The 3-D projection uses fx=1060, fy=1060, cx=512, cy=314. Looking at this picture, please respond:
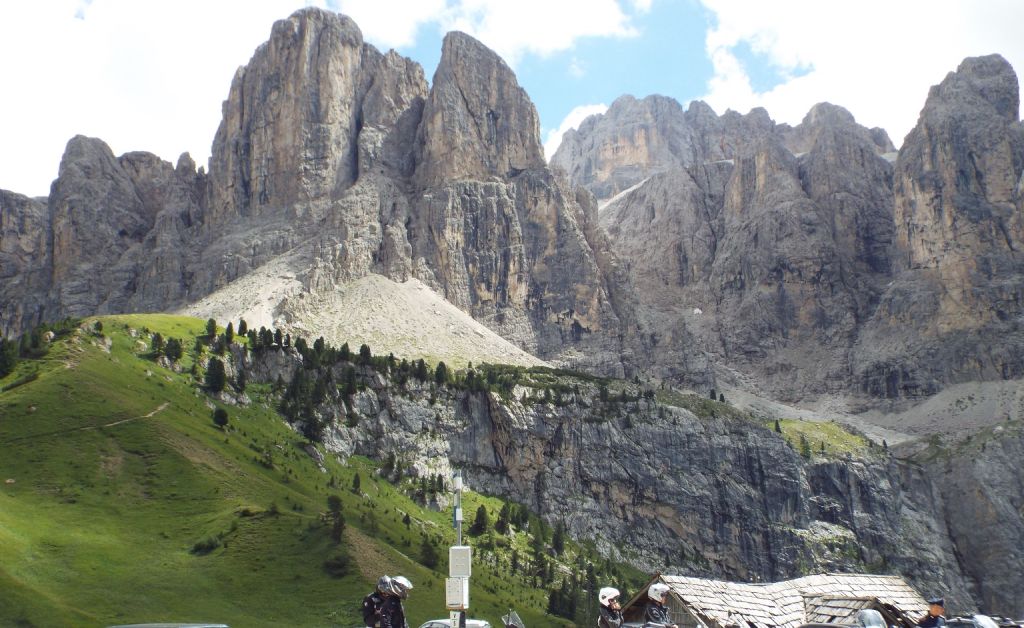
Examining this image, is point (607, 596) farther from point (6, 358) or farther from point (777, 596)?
point (6, 358)

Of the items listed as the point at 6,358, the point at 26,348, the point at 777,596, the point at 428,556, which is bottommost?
the point at 428,556

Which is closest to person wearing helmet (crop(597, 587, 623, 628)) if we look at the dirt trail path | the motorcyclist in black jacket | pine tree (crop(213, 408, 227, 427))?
the motorcyclist in black jacket

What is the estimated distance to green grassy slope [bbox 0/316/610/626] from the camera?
10862cm

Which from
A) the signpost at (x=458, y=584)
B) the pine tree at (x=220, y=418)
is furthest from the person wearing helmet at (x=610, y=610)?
the pine tree at (x=220, y=418)

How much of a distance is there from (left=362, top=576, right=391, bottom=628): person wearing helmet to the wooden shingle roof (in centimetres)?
1834

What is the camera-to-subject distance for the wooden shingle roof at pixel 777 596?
4541cm

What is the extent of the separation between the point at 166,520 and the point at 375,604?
110m

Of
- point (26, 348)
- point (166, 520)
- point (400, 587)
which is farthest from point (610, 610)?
point (26, 348)

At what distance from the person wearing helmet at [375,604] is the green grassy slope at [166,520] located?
72.2m

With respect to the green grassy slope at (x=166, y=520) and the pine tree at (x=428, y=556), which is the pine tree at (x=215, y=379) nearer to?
the green grassy slope at (x=166, y=520)

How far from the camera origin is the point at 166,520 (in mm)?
131250

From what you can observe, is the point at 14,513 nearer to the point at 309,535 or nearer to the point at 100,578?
the point at 100,578

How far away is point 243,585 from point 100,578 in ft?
48.3

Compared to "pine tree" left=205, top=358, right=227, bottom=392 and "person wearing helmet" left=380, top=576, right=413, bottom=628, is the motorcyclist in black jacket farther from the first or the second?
"pine tree" left=205, top=358, right=227, bottom=392
